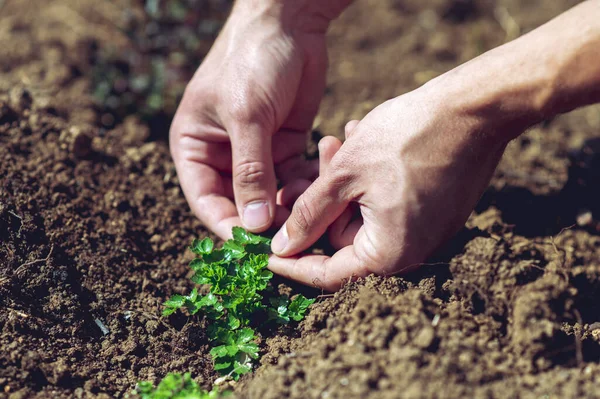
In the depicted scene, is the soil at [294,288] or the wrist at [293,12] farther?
the wrist at [293,12]

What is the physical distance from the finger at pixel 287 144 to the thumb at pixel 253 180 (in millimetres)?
495

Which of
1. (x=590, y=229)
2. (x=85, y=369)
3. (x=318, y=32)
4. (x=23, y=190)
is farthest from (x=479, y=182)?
(x=23, y=190)

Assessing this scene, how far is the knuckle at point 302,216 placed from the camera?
2.98 metres

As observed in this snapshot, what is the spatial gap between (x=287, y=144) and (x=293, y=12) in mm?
818

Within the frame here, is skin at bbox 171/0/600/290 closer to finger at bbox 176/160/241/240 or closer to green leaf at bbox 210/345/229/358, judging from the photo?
finger at bbox 176/160/241/240

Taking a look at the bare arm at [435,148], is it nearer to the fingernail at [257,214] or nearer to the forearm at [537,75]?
the forearm at [537,75]

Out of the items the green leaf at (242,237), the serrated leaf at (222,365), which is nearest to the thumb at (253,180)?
the green leaf at (242,237)

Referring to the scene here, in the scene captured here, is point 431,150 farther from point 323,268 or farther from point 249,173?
point 249,173

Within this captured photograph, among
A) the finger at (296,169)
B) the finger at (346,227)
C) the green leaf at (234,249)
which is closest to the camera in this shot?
the green leaf at (234,249)

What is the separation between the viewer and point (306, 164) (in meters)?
3.66

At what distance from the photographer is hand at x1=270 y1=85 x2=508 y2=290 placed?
105 inches

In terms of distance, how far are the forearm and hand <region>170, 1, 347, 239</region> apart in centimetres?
111

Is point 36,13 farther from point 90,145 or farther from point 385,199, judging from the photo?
point 385,199

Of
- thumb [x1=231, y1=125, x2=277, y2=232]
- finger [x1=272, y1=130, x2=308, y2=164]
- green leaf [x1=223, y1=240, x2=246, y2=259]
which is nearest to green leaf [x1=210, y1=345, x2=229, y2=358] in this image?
green leaf [x1=223, y1=240, x2=246, y2=259]
